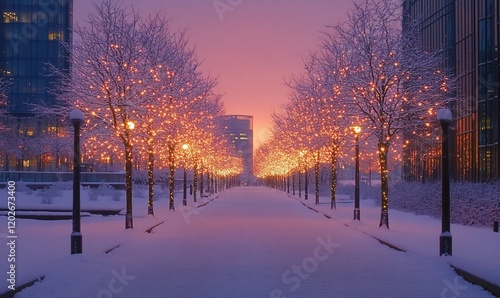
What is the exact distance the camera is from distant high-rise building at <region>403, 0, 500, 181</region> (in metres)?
48.3

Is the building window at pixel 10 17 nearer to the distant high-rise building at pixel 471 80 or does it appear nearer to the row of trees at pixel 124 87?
the distant high-rise building at pixel 471 80

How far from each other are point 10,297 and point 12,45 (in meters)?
91.3

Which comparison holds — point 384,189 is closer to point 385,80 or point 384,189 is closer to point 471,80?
point 385,80

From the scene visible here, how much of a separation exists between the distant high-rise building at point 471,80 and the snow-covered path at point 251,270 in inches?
1066

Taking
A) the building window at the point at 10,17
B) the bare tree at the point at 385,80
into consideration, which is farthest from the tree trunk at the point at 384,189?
the building window at the point at 10,17

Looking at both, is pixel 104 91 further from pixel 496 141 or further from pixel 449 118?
pixel 496 141

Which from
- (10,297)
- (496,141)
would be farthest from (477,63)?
(10,297)

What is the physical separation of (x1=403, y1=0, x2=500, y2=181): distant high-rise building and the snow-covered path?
88.8 feet

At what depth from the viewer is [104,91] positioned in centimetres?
2523

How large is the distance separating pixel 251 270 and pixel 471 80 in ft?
144

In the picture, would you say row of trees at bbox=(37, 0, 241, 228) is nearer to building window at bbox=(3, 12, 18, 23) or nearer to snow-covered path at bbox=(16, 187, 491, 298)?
snow-covered path at bbox=(16, 187, 491, 298)

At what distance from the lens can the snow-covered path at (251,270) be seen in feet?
38.2

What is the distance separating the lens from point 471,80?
176ft

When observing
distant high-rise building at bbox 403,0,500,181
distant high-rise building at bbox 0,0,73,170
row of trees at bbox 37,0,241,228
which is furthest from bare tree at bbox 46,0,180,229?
distant high-rise building at bbox 0,0,73,170
